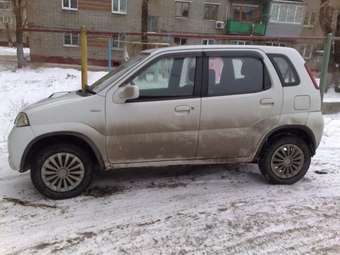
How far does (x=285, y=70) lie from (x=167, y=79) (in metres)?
1.58

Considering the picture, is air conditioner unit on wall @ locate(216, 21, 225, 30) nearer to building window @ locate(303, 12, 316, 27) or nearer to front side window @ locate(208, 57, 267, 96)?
building window @ locate(303, 12, 316, 27)

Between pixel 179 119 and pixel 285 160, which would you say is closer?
pixel 179 119

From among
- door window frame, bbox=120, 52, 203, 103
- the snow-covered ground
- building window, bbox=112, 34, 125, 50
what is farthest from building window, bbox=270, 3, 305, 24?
door window frame, bbox=120, 52, 203, 103

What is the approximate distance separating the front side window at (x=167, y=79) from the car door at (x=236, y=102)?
209 millimetres

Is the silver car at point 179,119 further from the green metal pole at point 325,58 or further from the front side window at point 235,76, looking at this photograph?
the green metal pole at point 325,58

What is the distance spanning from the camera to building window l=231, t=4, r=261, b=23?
30691mm

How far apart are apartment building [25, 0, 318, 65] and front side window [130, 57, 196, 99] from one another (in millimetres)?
18882

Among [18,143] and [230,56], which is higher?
[230,56]

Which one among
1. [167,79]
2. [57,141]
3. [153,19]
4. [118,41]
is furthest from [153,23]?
[57,141]

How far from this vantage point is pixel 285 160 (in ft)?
15.4

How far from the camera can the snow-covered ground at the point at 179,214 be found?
328cm

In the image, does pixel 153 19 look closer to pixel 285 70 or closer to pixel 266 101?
pixel 285 70

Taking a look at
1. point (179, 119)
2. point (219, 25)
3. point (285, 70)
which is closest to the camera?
point (179, 119)

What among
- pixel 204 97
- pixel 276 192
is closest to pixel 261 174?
pixel 276 192
